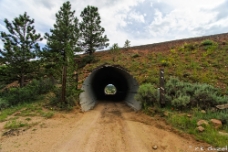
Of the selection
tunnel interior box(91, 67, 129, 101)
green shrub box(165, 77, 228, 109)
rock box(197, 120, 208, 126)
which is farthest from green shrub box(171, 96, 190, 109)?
tunnel interior box(91, 67, 129, 101)

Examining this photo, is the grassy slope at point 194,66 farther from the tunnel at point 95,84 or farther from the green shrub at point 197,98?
the green shrub at point 197,98

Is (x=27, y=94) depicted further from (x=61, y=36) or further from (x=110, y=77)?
(x=110, y=77)

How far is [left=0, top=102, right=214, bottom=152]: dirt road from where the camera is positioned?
4484 mm

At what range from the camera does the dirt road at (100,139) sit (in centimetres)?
448

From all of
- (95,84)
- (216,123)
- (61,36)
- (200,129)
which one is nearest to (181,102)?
(216,123)

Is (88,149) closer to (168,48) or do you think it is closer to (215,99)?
(215,99)

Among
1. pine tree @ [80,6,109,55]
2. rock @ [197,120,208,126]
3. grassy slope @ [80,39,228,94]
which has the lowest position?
rock @ [197,120,208,126]

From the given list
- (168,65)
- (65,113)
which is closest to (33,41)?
(65,113)

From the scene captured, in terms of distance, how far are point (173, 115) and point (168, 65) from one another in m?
8.99

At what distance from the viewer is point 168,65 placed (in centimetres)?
1506

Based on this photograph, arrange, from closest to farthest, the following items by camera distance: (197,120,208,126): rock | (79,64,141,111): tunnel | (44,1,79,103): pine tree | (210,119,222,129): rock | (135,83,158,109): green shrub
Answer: (210,119,222,129): rock, (197,120,208,126): rock, (135,83,158,109): green shrub, (79,64,141,111): tunnel, (44,1,79,103): pine tree

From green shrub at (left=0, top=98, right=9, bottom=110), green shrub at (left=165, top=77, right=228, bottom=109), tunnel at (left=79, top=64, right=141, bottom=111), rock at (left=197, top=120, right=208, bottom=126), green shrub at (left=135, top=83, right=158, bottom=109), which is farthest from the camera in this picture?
tunnel at (left=79, top=64, right=141, bottom=111)

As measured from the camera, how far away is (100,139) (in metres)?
5.12

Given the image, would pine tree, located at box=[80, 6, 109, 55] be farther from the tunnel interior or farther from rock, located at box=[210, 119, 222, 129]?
rock, located at box=[210, 119, 222, 129]
